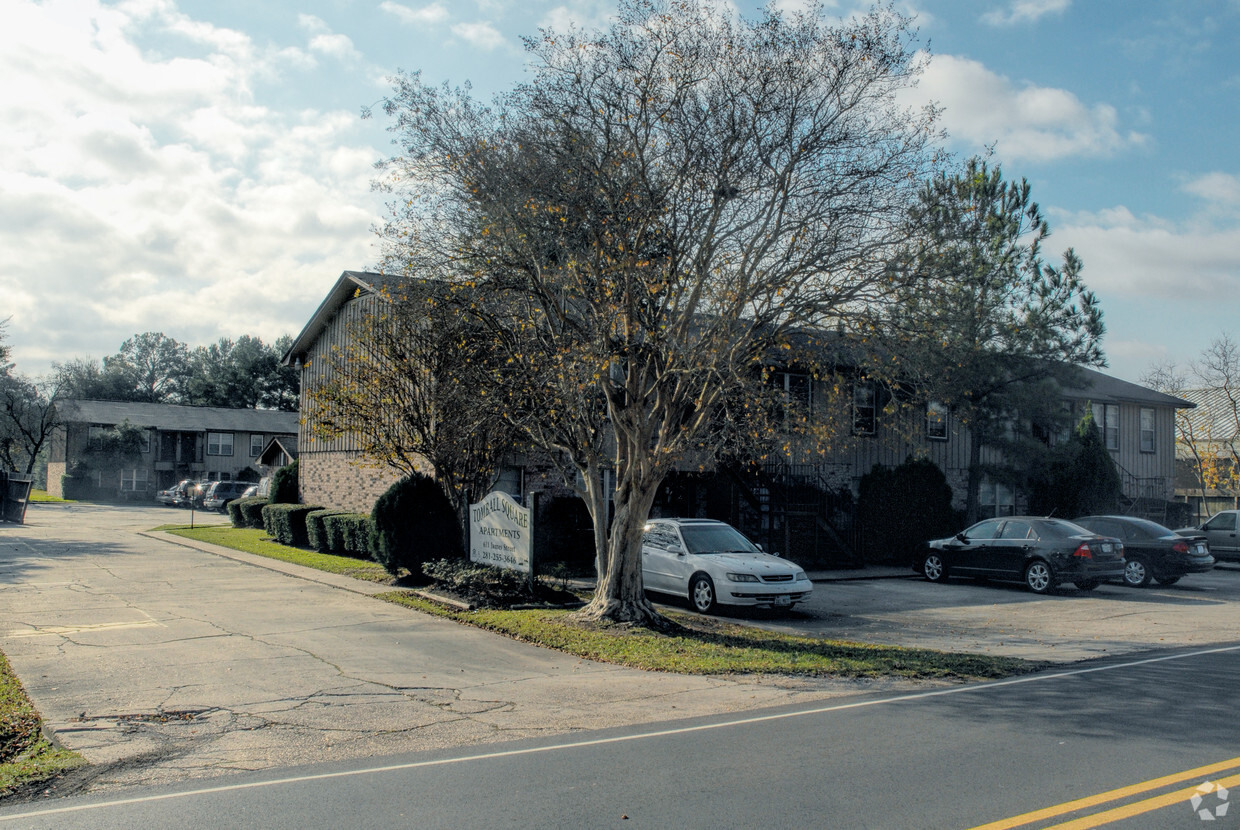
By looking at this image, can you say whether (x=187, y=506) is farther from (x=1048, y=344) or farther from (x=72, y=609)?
(x=1048, y=344)

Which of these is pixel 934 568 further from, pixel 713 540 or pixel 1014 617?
pixel 713 540

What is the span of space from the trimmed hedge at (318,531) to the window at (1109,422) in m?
27.0

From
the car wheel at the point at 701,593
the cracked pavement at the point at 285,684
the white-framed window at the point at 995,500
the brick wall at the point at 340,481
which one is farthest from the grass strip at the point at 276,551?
the white-framed window at the point at 995,500

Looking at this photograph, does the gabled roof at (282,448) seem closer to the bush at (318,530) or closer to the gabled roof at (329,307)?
the gabled roof at (329,307)

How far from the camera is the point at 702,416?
13133 mm

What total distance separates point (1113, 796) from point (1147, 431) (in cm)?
3505

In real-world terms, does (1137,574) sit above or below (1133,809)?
below

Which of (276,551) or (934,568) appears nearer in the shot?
(934,568)

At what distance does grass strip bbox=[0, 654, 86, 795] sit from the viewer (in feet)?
20.5

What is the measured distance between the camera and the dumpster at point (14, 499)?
33.3 metres

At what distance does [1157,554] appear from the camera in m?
20.3

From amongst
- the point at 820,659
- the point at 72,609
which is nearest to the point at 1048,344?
the point at 820,659

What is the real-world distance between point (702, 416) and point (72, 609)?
966 cm

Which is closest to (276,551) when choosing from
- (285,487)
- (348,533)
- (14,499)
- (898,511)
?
(348,533)
